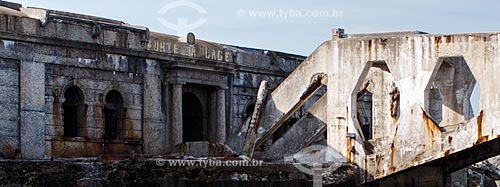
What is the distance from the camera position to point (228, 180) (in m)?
21.7

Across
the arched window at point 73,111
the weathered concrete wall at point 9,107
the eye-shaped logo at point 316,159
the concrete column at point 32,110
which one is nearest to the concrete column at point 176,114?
the arched window at point 73,111

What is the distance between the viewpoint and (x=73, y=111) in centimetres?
2714

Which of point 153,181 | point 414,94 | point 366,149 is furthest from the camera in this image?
point 366,149

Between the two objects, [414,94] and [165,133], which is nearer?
[414,94]

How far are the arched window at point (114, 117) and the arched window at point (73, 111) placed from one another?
3.19 ft

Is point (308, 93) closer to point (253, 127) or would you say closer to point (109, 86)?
point (253, 127)

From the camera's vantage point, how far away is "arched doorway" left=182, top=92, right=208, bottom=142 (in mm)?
30859

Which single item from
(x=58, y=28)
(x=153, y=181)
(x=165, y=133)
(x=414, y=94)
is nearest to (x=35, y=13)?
(x=58, y=28)

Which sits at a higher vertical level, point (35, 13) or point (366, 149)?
point (35, 13)

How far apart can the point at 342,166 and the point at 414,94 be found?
2.23m

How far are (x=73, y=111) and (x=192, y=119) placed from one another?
16.0 feet

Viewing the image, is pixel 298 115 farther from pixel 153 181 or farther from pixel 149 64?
pixel 153 181

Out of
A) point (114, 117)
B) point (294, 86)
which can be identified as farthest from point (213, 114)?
point (294, 86)

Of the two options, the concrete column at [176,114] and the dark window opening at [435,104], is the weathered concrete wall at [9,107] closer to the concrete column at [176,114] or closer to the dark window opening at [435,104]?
the concrete column at [176,114]
